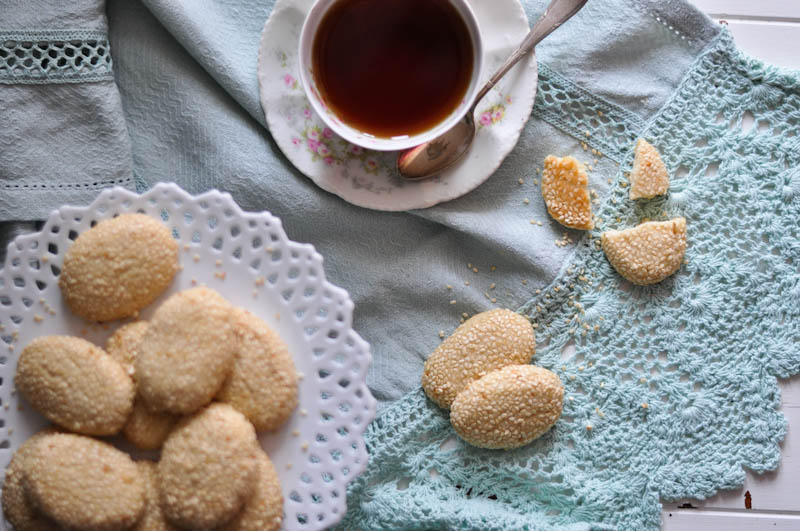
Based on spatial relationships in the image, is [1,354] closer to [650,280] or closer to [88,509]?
[88,509]

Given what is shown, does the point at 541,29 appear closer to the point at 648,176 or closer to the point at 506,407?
the point at 648,176

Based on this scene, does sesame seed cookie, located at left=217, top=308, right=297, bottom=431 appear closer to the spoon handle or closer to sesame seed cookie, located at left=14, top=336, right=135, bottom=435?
sesame seed cookie, located at left=14, top=336, right=135, bottom=435

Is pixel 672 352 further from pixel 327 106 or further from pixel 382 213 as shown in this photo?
pixel 327 106

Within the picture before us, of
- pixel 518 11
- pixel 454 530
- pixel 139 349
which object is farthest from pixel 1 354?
pixel 518 11

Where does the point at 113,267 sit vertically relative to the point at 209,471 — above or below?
above

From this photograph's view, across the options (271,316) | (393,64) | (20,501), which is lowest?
(20,501)

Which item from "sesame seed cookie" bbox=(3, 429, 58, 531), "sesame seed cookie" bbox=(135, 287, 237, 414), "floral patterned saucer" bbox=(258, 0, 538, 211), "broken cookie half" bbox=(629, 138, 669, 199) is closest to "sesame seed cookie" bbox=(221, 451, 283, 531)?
"sesame seed cookie" bbox=(135, 287, 237, 414)

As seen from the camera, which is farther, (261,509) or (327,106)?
(327,106)

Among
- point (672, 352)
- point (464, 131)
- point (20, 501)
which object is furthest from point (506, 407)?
point (20, 501)
